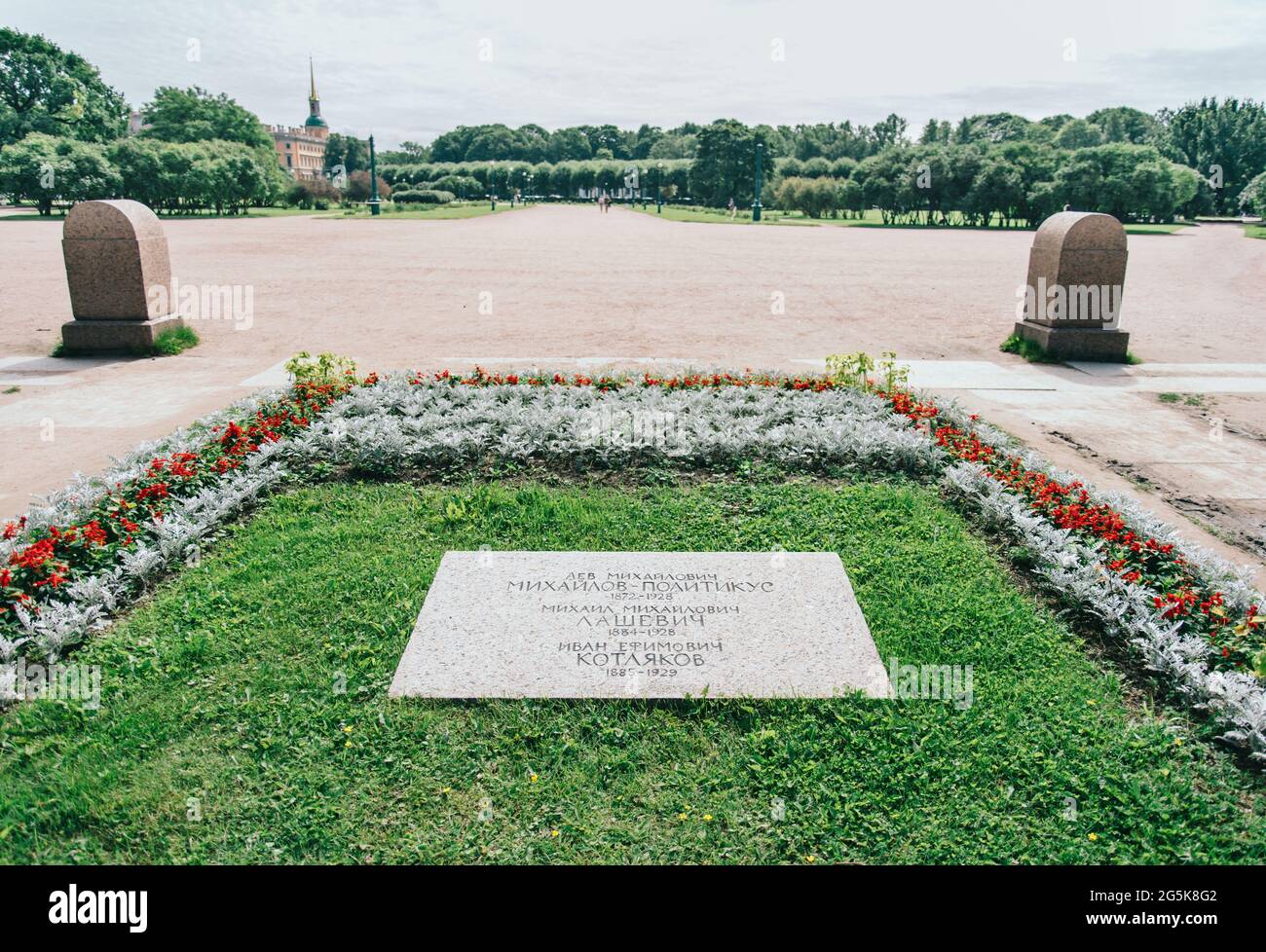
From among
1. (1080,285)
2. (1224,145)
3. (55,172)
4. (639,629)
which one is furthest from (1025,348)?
(1224,145)

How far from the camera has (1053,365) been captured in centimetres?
1126

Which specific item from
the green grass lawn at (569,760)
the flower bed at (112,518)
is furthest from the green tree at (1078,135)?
the green grass lawn at (569,760)

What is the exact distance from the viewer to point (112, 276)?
430 inches

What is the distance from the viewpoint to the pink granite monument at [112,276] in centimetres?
1072

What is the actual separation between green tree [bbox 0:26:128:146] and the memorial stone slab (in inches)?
3016

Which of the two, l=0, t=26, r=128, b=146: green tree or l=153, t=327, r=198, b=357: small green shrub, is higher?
l=0, t=26, r=128, b=146: green tree

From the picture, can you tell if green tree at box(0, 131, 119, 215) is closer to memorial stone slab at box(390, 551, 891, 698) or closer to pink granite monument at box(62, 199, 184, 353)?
pink granite monument at box(62, 199, 184, 353)

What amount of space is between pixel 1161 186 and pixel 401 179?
89252 millimetres

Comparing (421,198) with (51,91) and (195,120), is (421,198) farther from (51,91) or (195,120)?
(51,91)

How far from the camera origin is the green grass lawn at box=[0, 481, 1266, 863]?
10.5 feet

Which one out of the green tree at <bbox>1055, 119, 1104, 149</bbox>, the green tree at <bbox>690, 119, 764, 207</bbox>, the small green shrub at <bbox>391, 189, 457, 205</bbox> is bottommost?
the small green shrub at <bbox>391, 189, 457, 205</bbox>

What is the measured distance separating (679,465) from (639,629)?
250 cm

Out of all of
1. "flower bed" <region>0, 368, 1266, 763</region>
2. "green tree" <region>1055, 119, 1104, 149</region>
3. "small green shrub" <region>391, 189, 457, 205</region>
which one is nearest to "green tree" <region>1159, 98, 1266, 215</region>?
Answer: "green tree" <region>1055, 119, 1104, 149</region>
